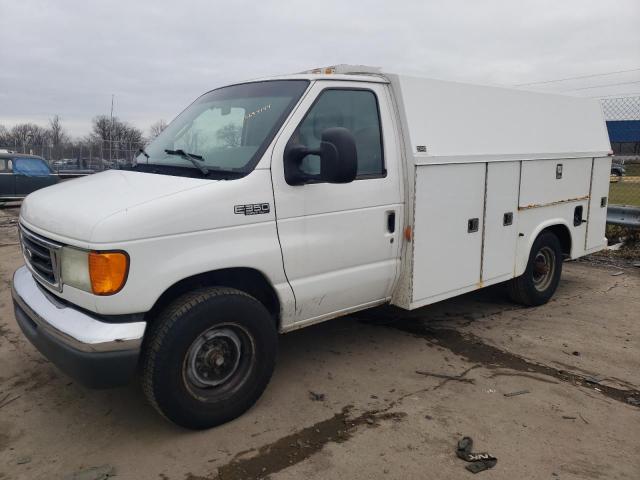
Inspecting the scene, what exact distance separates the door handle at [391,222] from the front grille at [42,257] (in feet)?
7.52

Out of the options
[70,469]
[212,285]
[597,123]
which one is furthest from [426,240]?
[597,123]

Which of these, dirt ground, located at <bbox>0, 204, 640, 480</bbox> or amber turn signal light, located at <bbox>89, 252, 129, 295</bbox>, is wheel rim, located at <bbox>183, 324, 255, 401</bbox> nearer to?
dirt ground, located at <bbox>0, 204, 640, 480</bbox>

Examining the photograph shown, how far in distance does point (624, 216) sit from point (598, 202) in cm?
231

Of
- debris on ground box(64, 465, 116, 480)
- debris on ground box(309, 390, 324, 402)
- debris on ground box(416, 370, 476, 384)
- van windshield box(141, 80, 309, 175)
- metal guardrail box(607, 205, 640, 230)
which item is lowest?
debris on ground box(64, 465, 116, 480)

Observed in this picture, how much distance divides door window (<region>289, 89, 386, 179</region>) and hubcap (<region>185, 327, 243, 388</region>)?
1228mm

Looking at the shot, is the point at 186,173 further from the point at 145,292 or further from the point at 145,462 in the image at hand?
the point at 145,462

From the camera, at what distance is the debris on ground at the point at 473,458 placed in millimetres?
3006

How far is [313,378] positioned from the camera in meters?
4.13

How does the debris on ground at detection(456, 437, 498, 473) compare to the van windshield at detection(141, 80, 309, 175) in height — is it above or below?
below

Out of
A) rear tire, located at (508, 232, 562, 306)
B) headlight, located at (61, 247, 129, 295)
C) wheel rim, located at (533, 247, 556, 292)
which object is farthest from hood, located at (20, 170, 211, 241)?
wheel rim, located at (533, 247, 556, 292)

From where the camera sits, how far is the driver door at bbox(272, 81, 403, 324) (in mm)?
3625

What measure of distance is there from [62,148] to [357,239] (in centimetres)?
2893

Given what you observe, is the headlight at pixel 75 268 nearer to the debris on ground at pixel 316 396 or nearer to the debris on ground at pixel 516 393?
the debris on ground at pixel 316 396

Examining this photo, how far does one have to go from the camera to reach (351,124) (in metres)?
4.02
